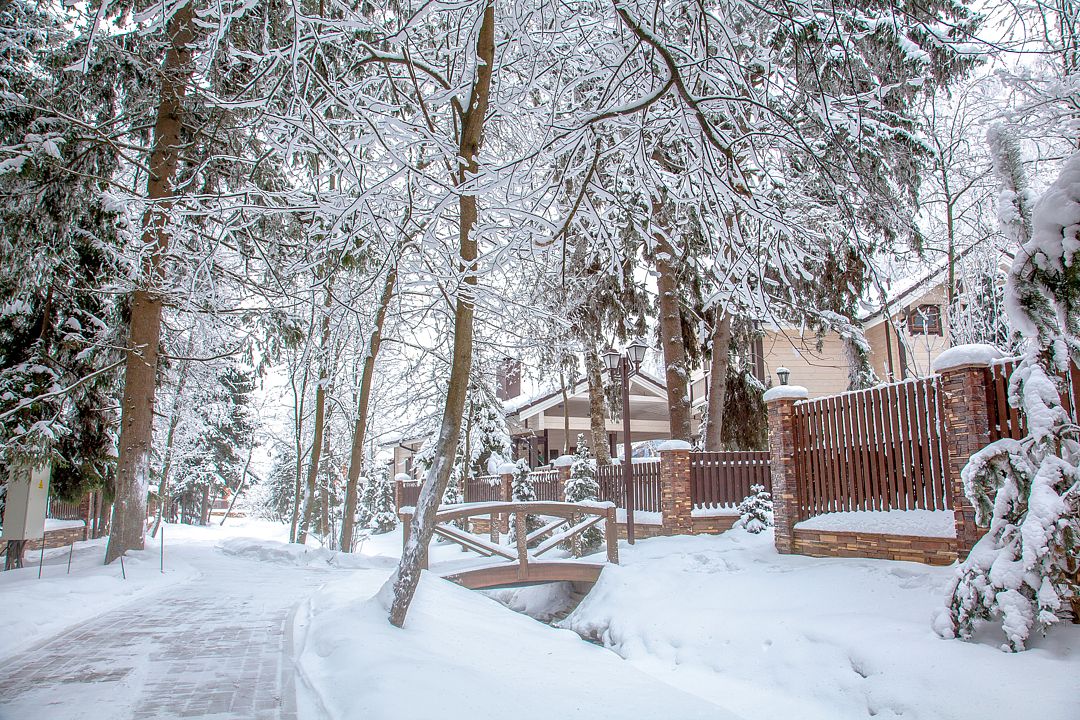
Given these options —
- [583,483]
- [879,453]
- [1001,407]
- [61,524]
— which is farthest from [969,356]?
[61,524]

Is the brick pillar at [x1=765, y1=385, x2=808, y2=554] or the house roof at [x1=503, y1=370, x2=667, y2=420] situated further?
the house roof at [x1=503, y1=370, x2=667, y2=420]

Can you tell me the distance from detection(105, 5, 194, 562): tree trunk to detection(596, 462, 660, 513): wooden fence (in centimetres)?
827

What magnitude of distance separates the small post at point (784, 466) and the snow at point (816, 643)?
386 mm

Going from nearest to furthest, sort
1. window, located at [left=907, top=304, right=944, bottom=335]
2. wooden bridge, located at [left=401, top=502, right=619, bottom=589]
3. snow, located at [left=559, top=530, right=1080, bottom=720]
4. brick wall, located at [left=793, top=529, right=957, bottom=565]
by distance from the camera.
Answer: snow, located at [left=559, top=530, right=1080, bottom=720] < brick wall, located at [left=793, top=529, right=957, bottom=565] < wooden bridge, located at [left=401, top=502, right=619, bottom=589] < window, located at [left=907, top=304, right=944, bottom=335]

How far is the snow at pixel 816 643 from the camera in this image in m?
4.56

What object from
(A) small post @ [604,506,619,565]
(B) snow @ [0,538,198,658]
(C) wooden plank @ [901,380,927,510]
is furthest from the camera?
(A) small post @ [604,506,619,565]

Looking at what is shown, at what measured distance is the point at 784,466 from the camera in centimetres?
937

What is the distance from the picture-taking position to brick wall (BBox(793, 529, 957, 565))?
687 cm

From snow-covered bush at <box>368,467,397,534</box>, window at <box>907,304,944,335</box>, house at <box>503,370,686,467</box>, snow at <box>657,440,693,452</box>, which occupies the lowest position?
snow-covered bush at <box>368,467,397,534</box>

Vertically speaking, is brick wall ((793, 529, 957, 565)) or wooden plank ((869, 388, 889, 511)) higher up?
wooden plank ((869, 388, 889, 511))

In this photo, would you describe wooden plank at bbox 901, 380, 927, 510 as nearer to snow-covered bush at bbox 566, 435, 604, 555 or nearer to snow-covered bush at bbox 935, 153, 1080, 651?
snow-covered bush at bbox 935, 153, 1080, 651

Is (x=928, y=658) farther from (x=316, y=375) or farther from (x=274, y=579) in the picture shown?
(x=316, y=375)


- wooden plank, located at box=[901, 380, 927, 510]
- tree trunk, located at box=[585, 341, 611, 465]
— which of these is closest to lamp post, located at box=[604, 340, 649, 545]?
tree trunk, located at box=[585, 341, 611, 465]

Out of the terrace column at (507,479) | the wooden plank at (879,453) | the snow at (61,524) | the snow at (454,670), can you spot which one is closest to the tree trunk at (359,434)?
the terrace column at (507,479)
